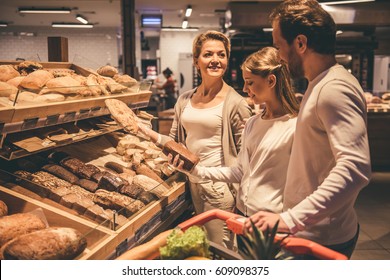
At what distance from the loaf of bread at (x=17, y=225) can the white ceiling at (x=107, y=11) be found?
9.06 meters

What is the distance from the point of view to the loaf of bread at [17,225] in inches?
66.9

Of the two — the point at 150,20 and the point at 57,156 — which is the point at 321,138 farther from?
the point at 150,20

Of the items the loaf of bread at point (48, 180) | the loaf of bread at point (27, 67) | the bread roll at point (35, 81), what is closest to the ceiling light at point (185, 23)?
the loaf of bread at point (27, 67)

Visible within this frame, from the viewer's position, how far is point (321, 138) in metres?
1.58

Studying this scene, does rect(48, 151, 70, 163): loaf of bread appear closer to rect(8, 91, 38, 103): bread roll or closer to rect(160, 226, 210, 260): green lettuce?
rect(8, 91, 38, 103): bread roll

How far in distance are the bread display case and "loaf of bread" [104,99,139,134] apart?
4.6 inches

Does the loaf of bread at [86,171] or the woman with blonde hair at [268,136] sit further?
the loaf of bread at [86,171]

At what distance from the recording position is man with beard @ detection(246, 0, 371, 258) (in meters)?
1.45

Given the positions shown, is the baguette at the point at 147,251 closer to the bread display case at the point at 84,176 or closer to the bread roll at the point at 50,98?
the bread display case at the point at 84,176

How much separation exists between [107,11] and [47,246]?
11.3 metres

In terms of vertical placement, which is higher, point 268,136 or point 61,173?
point 268,136

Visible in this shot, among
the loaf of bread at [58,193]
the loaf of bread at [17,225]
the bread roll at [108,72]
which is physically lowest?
the loaf of bread at [17,225]

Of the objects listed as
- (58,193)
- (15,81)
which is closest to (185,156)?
(58,193)

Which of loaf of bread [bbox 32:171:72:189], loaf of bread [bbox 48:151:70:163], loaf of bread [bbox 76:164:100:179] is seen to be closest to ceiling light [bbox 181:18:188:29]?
loaf of bread [bbox 48:151:70:163]
